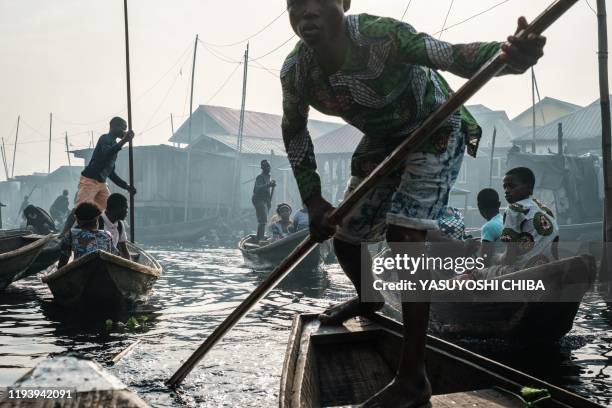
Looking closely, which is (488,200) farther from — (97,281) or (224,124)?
(224,124)

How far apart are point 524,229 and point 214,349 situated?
2473 mm

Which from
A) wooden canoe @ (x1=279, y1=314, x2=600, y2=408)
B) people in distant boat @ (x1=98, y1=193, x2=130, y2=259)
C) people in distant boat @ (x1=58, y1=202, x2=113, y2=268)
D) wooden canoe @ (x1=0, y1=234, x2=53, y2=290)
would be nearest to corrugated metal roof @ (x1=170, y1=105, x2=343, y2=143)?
wooden canoe @ (x1=0, y1=234, x2=53, y2=290)

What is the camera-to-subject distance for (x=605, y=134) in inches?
323

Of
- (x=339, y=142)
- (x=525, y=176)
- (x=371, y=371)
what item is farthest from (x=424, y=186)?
(x=339, y=142)

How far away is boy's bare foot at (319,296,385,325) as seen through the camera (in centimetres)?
332

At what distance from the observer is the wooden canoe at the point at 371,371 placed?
82.0 inches

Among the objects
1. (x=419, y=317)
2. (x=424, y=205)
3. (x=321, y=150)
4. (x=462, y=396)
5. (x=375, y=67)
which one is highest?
(x=321, y=150)

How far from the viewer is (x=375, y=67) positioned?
7.70 ft

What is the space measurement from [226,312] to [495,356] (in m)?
3.19

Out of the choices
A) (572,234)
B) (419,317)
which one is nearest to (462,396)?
(419,317)

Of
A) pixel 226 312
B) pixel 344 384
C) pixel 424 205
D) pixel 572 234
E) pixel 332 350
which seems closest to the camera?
pixel 424 205

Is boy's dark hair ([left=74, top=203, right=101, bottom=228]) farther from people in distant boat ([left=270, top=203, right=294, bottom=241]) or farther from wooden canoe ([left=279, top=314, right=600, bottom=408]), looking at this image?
people in distant boat ([left=270, top=203, right=294, bottom=241])

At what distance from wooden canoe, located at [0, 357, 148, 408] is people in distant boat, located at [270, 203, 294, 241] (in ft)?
37.4

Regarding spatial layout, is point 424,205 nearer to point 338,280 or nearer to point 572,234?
point 338,280
